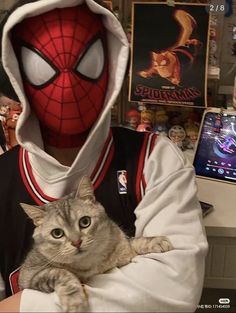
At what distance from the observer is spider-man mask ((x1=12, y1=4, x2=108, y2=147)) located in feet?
2.51

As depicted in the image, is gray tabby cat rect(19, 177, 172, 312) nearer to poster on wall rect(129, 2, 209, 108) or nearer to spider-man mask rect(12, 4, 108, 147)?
spider-man mask rect(12, 4, 108, 147)

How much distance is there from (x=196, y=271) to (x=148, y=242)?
10cm

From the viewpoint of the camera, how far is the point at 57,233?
81 cm

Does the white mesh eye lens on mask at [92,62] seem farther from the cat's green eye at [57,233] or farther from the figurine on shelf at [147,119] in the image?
the figurine on shelf at [147,119]

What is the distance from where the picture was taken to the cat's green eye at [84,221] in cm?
82

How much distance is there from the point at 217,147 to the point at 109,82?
1.75 ft

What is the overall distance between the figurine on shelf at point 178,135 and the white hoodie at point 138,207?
0.49 metres

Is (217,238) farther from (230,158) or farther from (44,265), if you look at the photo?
(44,265)

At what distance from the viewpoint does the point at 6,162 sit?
0.93 m

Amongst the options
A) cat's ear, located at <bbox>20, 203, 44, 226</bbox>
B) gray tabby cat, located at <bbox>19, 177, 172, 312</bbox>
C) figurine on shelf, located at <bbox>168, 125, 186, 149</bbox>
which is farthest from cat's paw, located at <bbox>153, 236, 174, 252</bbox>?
figurine on shelf, located at <bbox>168, 125, 186, 149</bbox>

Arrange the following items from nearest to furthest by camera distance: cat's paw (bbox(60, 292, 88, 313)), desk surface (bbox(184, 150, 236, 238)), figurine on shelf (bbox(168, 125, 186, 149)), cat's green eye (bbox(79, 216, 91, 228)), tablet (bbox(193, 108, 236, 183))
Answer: cat's paw (bbox(60, 292, 88, 313)), cat's green eye (bbox(79, 216, 91, 228)), desk surface (bbox(184, 150, 236, 238)), tablet (bbox(193, 108, 236, 183)), figurine on shelf (bbox(168, 125, 186, 149))

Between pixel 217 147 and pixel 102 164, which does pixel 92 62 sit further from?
pixel 217 147

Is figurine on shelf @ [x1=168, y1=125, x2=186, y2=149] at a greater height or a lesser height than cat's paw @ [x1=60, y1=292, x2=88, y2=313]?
greater

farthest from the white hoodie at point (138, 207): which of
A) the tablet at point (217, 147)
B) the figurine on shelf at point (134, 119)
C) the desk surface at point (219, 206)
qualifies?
the figurine on shelf at point (134, 119)
